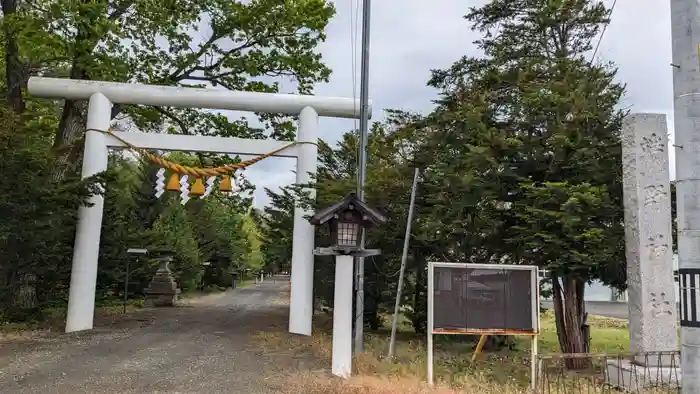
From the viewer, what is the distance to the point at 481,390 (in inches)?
242

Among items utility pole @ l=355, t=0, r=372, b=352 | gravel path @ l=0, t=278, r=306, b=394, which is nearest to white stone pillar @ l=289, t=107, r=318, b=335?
gravel path @ l=0, t=278, r=306, b=394

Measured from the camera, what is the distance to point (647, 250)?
285 inches

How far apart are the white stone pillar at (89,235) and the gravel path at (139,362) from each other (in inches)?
22.8

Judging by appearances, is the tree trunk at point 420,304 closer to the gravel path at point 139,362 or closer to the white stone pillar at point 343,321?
the gravel path at point 139,362

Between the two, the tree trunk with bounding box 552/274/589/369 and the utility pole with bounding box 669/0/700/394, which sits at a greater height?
the utility pole with bounding box 669/0/700/394

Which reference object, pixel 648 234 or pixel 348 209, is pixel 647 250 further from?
pixel 348 209

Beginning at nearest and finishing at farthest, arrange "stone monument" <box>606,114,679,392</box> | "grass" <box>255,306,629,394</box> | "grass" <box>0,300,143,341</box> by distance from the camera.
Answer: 1. "grass" <box>255,306,629,394</box>
2. "stone monument" <box>606,114,679,392</box>
3. "grass" <box>0,300,143,341</box>

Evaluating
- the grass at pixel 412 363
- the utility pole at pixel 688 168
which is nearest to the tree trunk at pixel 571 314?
the grass at pixel 412 363

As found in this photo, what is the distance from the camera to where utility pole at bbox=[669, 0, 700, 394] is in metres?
4.13

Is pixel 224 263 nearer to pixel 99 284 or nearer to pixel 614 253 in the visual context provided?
pixel 99 284

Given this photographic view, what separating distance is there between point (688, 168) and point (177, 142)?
9617 millimetres

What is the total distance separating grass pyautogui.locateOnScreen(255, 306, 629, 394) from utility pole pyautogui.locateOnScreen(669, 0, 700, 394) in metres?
2.32

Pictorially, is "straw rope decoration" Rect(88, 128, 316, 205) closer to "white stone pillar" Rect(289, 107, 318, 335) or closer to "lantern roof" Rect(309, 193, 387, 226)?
"white stone pillar" Rect(289, 107, 318, 335)

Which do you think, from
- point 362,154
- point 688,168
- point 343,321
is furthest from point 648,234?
point 362,154
